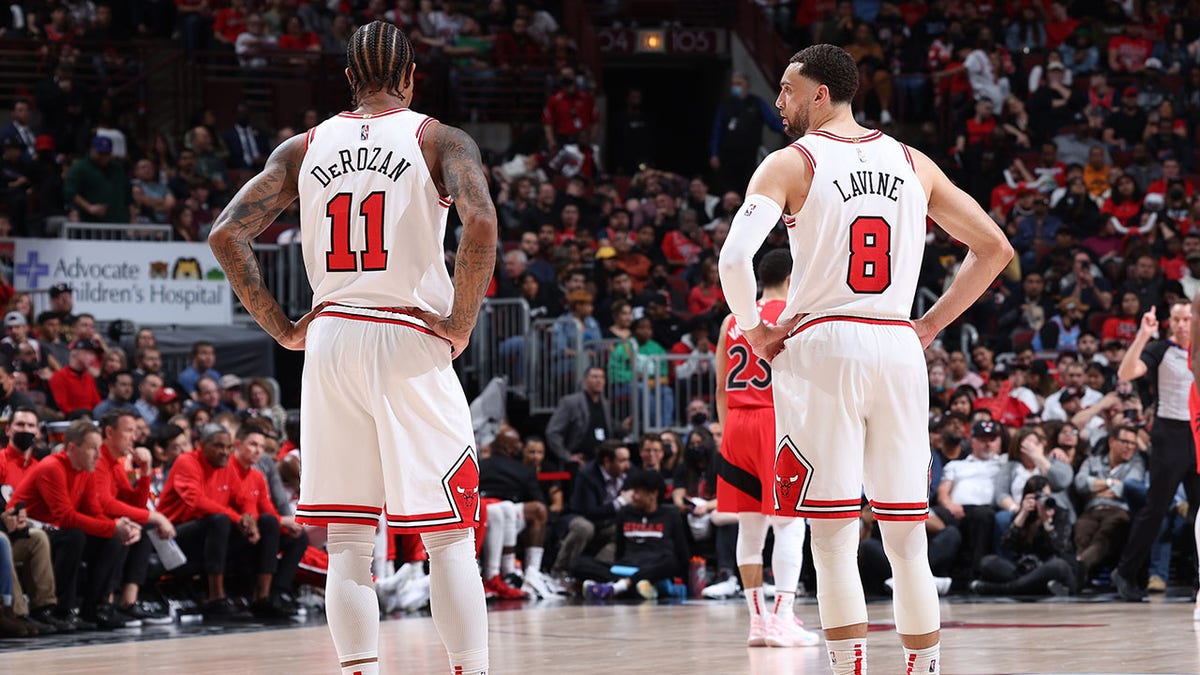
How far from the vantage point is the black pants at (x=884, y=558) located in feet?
42.8

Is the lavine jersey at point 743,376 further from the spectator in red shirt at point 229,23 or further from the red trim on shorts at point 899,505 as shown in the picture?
the spectator in red shirt at point 229,23

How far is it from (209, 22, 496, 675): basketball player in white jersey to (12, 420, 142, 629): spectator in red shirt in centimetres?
642

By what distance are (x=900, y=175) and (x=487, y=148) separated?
16329 mm

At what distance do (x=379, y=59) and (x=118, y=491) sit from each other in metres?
7.14

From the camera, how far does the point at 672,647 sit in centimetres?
904

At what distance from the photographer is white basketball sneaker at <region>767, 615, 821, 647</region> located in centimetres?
879

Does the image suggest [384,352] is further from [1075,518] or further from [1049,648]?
→ [1075,518]

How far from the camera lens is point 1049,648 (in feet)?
28.0

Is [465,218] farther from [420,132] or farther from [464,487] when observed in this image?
[464,487]

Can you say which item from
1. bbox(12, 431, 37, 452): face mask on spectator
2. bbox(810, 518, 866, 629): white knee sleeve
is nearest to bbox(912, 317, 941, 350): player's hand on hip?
bbox(810, 518, 866, 629): white knee sleeve

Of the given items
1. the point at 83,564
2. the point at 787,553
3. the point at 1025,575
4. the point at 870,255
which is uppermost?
the point at 870,255

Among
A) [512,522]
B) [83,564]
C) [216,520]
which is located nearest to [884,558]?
[512,522]

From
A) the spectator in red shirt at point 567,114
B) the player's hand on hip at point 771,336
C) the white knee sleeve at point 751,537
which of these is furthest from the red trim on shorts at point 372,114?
the spectator in red shirt at point 567,114

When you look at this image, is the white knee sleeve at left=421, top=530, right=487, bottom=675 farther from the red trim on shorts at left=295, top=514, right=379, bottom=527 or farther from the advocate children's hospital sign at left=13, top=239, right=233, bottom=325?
the advocate children's hospital sign at left=13, top=239, right=233, bottom=325
